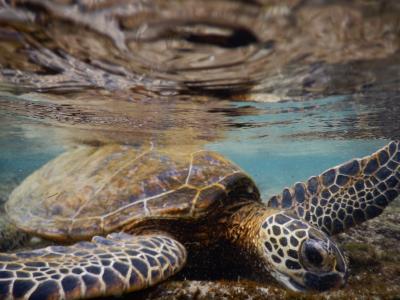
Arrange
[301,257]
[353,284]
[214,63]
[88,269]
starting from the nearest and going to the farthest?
[88,269], [301,257], [353,284], [214,63]

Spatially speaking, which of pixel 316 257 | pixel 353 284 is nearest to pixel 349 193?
pixel 353 284

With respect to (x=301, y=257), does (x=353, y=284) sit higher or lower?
lower

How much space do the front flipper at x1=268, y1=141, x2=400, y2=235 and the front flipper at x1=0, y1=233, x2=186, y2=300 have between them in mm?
2634

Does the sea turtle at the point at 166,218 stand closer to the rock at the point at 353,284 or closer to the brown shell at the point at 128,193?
the brown shell at the point at 128,193

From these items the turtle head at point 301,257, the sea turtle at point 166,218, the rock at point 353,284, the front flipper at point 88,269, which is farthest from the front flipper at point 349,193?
the front flipper at point 88,269

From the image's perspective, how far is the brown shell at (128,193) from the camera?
386 cm

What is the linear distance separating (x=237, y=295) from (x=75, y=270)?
1.48 m

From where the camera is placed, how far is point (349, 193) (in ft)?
15.3

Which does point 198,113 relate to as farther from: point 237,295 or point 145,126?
point 237,295

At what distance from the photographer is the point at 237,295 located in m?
2.70

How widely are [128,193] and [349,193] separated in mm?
3521

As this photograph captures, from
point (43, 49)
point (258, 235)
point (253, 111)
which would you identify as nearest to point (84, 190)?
point (43, 49)

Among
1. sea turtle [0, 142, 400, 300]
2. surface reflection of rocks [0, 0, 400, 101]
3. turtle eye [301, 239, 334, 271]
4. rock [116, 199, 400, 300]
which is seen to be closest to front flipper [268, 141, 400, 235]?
sea turtle [0, 142, 400, 300]

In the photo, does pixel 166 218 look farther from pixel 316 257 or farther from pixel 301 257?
pixel 316 257
